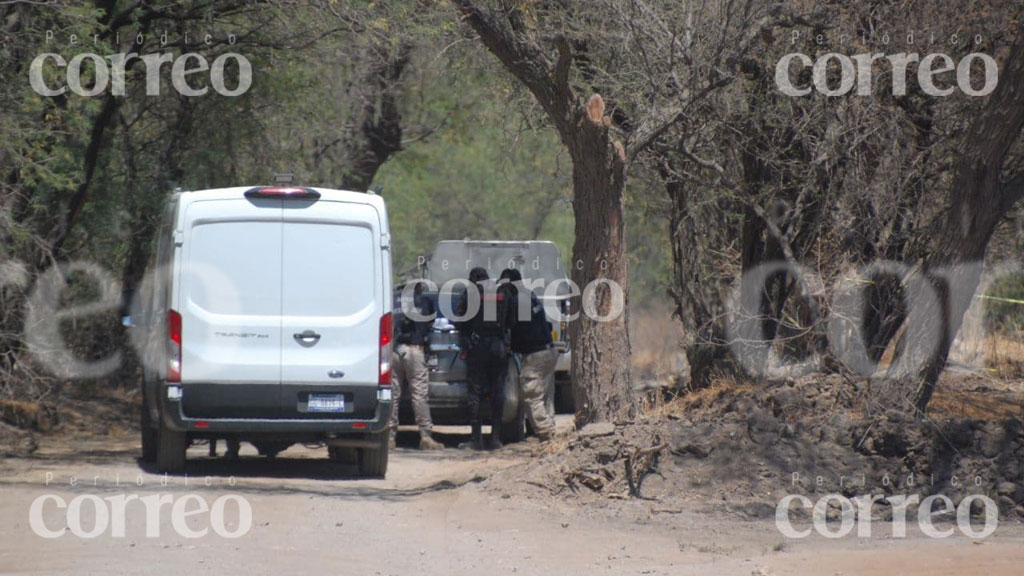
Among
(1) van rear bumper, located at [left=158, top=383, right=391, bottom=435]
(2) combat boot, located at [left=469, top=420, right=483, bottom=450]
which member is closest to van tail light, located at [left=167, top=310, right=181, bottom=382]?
(1) van rear bumper, located at [left=158, top=383, right=391, bottom=435]

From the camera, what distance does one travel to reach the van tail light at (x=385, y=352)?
1088 centimetres

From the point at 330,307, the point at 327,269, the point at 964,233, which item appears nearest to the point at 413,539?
the point at 330,307

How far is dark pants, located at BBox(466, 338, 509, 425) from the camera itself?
13.5 m

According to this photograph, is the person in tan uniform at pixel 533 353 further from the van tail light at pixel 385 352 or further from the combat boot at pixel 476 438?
the van tail light at pixel 385 352

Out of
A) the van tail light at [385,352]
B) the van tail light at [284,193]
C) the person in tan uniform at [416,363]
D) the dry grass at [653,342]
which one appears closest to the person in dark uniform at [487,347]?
the person in tan uniform at [416,363]

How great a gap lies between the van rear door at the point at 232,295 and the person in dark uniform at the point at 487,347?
324cm

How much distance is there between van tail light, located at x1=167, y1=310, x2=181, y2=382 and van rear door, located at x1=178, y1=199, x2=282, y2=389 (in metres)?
0.04

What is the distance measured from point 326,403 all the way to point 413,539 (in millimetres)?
2630

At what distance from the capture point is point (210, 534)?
833 cm

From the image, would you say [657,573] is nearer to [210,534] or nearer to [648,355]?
[210,534]

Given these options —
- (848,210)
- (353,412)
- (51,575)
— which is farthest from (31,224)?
(848,210)

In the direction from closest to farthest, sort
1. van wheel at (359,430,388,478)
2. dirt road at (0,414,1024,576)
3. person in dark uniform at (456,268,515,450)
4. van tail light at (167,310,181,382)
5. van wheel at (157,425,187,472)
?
dirt road at (0,414,1024,576), van tail light at (167,310,181,382), van wheel at (157,425,187,472), van wheel at (359,430,388,478), person in dark uniform at (456,268,515,450)

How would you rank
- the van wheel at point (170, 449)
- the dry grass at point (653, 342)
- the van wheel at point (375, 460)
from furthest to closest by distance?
the dry grass at point (653, 342) → the van wheel at point (375, 460) → the van wheel at point (170, 449)

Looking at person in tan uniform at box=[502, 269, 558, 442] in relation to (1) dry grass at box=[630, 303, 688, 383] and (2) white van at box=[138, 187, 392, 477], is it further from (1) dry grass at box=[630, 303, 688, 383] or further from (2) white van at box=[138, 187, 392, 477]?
(1) dry grass at box=[630, 303, 688, 383]
